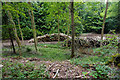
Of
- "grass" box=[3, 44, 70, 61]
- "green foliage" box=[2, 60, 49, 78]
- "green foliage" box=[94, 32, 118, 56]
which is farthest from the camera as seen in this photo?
"grass" box=[3, 44, 70, 61]

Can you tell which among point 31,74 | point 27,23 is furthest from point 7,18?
point 27,23

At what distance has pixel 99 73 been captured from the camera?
8.42ft

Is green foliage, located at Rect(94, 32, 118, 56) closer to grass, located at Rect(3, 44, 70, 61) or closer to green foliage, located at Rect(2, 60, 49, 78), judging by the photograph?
green foliage, located at Rect(2, 60, 49, 78)

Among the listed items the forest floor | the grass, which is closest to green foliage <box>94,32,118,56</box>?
the forest floor

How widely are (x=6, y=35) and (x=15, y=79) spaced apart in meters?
3.35

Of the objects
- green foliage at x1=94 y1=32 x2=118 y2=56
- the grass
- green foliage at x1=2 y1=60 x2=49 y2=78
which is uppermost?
green foliage at x1=94 y1=32 x2=118 y2=56

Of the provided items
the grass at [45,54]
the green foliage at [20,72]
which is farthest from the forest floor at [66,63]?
the green foliage at [20,72]

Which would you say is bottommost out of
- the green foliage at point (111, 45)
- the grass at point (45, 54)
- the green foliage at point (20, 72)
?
the grass at point (45, 54)

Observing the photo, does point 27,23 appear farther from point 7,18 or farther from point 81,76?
point 81,76

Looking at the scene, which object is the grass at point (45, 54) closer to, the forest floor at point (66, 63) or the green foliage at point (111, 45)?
the forest floor at point (66, 63)

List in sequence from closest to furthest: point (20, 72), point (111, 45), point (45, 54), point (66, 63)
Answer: point (20, 72) → point (111, 45) → point (66, 63) → point (45, 54)

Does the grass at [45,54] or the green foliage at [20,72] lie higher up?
the green foliage at [20,72]

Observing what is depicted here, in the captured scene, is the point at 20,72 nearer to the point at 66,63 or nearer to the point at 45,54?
the point at 66,63

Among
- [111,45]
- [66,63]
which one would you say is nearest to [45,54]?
[66,63]
